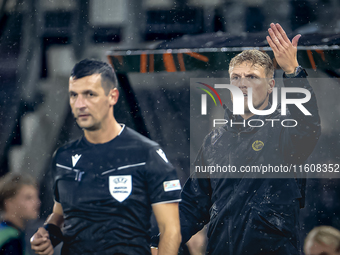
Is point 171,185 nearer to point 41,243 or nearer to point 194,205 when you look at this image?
point 194,205

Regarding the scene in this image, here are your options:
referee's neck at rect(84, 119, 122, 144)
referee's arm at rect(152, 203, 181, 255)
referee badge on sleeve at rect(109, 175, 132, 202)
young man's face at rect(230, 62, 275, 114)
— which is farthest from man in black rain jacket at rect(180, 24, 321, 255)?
referee's neck at rect(84, 119, 122, 144)

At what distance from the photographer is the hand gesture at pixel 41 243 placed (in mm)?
3235

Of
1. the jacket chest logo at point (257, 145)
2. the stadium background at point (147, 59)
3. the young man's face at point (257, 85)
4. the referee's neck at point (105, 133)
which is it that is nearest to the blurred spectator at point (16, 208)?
the stadium background at point (147, 59)

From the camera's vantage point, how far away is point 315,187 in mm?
3258

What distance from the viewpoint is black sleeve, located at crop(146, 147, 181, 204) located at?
3094mm

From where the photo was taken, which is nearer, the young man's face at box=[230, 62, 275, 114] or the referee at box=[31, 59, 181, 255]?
the referee at box=[31, 59, 181, 255]

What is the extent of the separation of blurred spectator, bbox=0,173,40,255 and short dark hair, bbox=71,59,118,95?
1.16 meters

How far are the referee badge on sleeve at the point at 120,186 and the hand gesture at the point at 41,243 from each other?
779 millimetres

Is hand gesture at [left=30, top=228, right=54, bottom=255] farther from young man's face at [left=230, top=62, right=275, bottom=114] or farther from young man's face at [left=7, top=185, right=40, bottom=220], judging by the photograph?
young man's face at [left=230, top=62, right=275, bottom=114]

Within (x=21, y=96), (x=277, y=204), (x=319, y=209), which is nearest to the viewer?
(x=277, y=204)

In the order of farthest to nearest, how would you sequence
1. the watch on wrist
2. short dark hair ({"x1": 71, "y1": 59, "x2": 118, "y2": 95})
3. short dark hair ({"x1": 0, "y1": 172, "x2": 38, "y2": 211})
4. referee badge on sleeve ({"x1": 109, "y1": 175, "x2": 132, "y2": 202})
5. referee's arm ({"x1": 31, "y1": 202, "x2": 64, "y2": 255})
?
short dark hair ({"x1": 0, "y1": 172, "x2": 38, "y2": 211}) → short dark hair ({"x1": 71, "y1": 59, "x2": 118, "y2": 95}) → referee's arm ({"x1": 31, "y1": 202, "x2": 64, "y2": 255}) → referee badge on sleeve ({"x1": 109, "y1": 175, "x2": 132, "y2": 202}) → the watch on wrist

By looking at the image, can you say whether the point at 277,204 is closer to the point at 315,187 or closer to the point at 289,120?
the point at 315,187

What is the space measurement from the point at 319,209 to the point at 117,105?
2.13 metres

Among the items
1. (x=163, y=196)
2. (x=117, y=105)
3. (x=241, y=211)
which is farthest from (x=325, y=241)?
(x=117, y=105)
